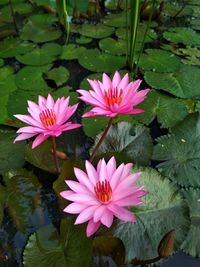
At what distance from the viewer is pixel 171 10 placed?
3201 millimetres

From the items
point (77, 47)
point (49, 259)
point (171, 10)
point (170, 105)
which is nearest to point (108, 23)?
point (77, 47)

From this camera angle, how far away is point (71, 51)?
2.44 m

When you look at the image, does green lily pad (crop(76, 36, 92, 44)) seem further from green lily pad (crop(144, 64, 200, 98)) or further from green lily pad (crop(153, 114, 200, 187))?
green lily pad (crop(153, 114, 200, 187))

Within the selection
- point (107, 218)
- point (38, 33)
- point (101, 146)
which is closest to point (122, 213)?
point (107, 218)

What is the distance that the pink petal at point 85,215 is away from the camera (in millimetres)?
897

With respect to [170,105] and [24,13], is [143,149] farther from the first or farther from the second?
[24,13]

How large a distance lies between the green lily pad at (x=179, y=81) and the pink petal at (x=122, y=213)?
120 centimetres

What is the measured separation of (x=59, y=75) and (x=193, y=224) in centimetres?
151

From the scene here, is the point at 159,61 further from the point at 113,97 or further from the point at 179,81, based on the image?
the point at 113,97

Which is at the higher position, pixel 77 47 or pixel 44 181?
pixel 77 47

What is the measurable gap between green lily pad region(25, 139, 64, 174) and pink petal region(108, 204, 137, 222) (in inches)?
20.1

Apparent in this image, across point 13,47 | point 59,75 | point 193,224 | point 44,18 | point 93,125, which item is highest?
point 44,18

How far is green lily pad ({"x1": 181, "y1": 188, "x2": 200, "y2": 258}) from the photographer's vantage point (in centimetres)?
111

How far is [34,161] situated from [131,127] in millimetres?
594
